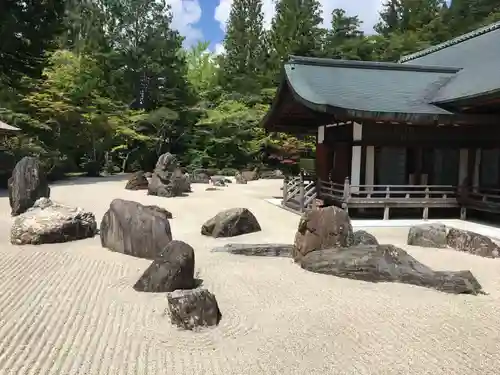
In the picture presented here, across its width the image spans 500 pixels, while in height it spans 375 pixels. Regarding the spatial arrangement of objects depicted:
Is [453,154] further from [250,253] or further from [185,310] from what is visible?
[185,310]

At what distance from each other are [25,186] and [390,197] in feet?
29.1

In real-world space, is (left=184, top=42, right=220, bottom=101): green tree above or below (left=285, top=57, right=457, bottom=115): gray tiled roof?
above

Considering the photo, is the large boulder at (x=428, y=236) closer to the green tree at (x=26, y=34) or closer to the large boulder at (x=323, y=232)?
the large boulder at (x=323, y=232)

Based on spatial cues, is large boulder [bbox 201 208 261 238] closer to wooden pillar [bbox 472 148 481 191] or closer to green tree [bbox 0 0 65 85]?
wooden pillar [bbox 472 148 481 191]

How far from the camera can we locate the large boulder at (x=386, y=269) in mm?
5793

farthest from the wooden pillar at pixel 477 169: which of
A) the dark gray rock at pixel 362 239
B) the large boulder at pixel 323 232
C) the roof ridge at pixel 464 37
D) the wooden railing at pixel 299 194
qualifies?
the large boulder at pixel 323 232

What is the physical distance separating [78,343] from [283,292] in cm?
252

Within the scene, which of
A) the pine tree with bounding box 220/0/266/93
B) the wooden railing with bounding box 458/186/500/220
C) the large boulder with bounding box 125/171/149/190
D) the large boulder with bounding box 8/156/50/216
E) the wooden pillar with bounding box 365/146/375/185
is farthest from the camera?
the pine tree with bounding box 220/0/266/93

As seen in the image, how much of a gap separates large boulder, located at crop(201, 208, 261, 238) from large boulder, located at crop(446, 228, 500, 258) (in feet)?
12.6

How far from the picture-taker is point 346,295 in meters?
5.52

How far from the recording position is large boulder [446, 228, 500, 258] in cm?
776

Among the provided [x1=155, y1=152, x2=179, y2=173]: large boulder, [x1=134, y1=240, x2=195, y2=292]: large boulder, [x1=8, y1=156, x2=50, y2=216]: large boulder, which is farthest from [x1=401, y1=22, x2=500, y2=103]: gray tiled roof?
[x1=8, y1=156, x2=50, y2=216]: large boulder

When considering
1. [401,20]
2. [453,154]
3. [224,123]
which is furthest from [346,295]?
[401,20]

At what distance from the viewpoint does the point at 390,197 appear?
11.9 meters
